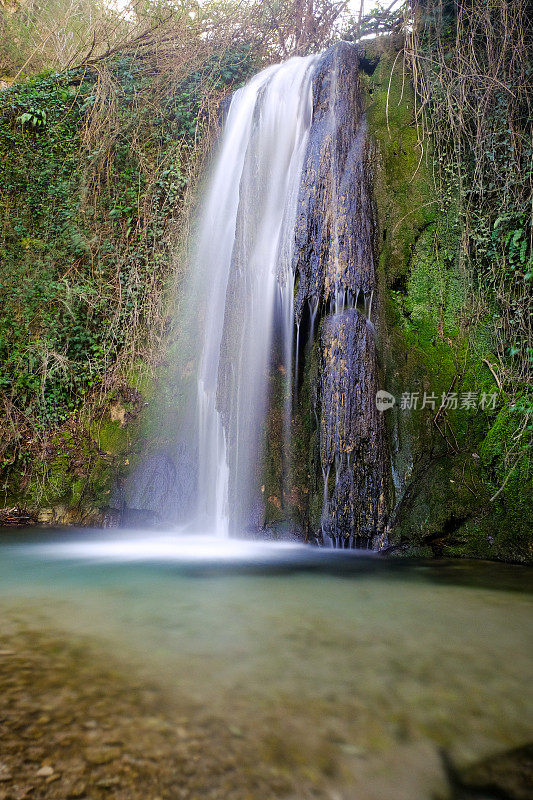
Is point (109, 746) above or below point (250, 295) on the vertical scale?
below

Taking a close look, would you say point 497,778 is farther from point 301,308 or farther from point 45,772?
point 301,308

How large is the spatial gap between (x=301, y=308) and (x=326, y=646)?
3.36 m

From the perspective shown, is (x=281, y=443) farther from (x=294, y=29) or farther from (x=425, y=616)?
(x=294, y=29)

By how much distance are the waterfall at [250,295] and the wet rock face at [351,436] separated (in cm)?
66

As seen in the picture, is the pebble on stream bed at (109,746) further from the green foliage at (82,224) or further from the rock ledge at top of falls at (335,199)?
the green foliage at (82,224)

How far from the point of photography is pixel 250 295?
5258mm

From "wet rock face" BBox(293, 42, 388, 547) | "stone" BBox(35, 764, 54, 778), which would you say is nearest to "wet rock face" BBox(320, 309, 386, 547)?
"wet rock face" BBox(293, 42, 388, 547)

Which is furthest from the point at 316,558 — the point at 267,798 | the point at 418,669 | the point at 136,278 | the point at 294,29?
the point at 294,29

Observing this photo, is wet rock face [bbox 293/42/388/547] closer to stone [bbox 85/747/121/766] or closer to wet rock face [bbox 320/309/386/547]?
wet rock face [bbox 320/309/386/547]

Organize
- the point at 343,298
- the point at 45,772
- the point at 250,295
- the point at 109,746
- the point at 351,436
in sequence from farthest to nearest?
the point at 250,295 → the point at 343,298 → the point at 351,436 → the point at 109,746 → the point at 45,772

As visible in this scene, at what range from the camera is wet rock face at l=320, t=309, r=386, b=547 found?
4.38m

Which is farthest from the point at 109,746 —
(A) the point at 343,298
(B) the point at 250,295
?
(B) the point at 250,295

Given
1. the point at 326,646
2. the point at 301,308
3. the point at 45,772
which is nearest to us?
the point at 45,772

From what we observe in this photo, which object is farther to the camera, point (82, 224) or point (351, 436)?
point (82, 224)
